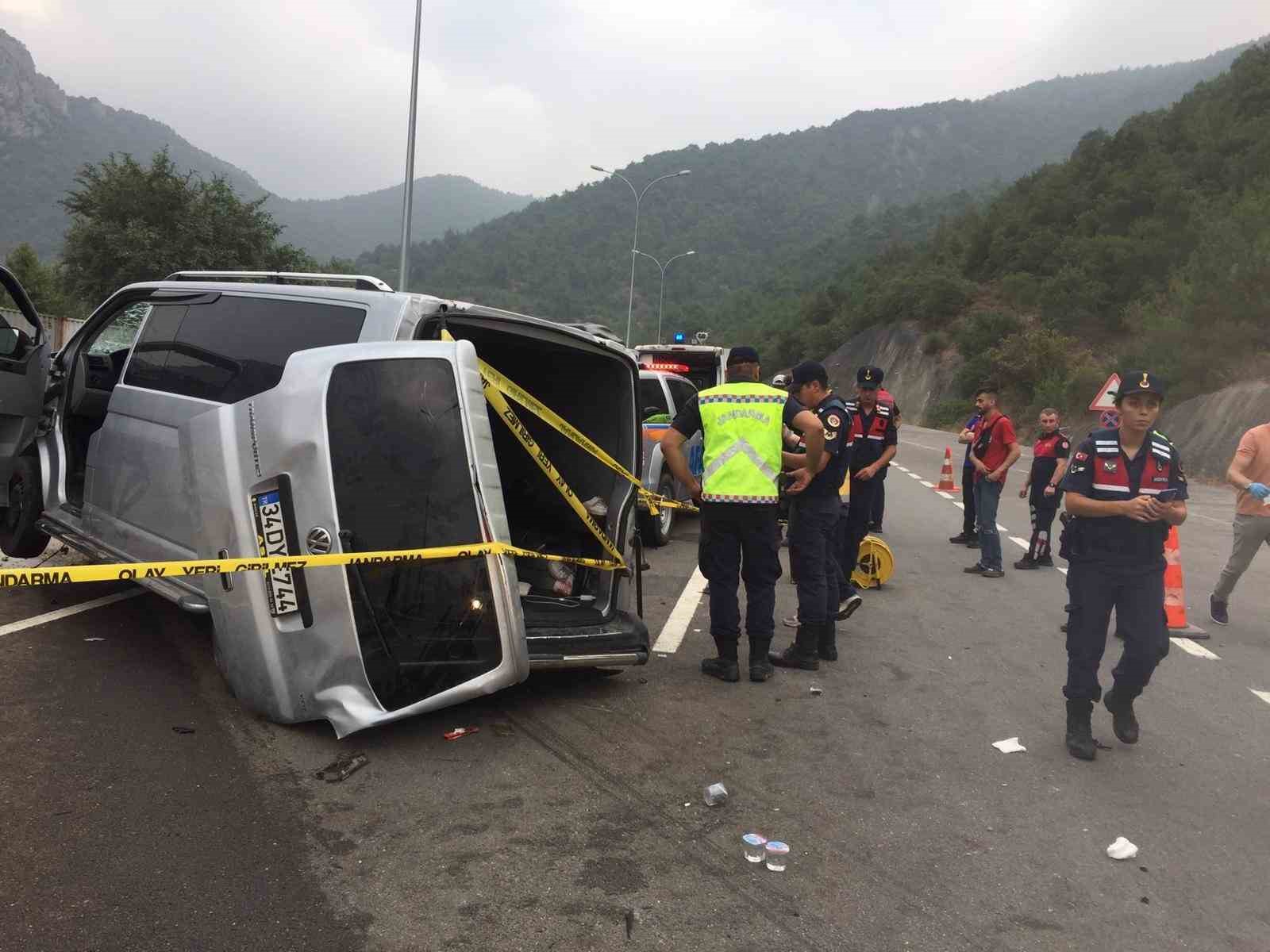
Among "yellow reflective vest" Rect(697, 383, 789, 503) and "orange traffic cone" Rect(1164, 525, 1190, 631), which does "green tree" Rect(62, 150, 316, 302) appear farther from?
"orange traffic cone" Rect(1164, 525, 1190, 631)

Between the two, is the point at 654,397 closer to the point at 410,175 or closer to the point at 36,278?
the point at 410,175

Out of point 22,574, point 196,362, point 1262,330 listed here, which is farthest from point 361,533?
point 1262,330

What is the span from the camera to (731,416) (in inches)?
200

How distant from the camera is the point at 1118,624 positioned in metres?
4.42

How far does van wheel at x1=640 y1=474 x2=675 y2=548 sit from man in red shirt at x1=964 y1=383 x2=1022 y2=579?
304 cm

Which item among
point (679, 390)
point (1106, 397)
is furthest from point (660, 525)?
point (1106, 397)

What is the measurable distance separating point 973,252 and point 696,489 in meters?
64.7

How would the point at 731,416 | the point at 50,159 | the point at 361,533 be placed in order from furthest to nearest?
1. the point at 50,159
2. the point at 731,416
3. the point at 361,533

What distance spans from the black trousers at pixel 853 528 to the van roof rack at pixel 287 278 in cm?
395

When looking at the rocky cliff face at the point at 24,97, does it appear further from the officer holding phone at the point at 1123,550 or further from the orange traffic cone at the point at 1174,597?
the officer holding phone at the point at 1123,550

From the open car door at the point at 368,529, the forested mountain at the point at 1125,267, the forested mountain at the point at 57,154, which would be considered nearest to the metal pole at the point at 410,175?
the open car door at the point at 368,529

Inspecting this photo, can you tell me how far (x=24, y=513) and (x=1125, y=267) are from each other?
50.7m

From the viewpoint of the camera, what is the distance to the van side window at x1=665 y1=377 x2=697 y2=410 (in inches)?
405

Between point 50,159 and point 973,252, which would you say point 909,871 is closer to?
point 973,252
